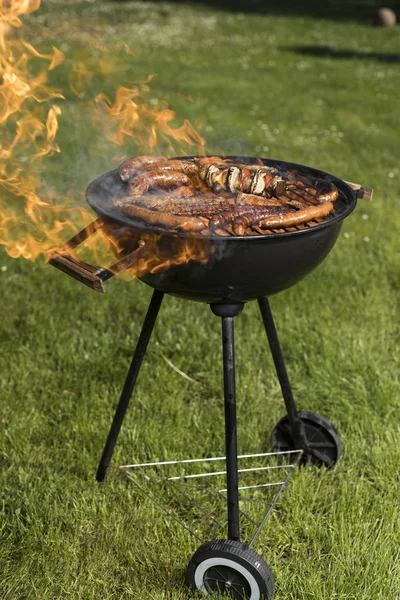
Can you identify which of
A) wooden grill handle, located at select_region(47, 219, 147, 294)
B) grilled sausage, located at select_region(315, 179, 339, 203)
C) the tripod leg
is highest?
grilled sausage, located at select_region(315, 179, 339, 203)

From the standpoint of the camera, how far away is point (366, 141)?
7.36 meters

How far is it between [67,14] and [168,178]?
16.4 meters

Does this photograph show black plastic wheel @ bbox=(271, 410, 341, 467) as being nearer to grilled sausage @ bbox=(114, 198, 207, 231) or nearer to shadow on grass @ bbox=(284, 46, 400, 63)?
grilled sausage @ bbox=(114, 198, 207, 231)

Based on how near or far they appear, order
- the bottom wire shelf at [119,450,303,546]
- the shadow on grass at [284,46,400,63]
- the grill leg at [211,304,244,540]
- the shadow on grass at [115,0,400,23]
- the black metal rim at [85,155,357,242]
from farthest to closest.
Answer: the shadow on grass at [115,0,400,23] < the shadow on grass at [284,46,400,63] < the bottom wire shelf at [119,450,303,546] < the grill leg at [211,304,244,540] < the black metal rim at [85,155,357,242]

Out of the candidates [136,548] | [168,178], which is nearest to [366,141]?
[168,178]

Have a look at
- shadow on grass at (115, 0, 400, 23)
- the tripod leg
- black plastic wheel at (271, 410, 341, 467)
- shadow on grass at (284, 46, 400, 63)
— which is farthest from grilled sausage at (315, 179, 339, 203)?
shadow on grass at (115, 0, 400, 23)

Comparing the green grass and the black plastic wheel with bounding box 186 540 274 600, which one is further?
the green grass

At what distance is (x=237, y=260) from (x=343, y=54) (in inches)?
481

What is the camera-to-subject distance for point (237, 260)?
74.8 inches

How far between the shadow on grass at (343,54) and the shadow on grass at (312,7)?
457 centimetres

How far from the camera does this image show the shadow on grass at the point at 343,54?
12430 millimetres

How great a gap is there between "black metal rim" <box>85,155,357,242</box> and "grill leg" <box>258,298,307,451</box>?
0.47 metres

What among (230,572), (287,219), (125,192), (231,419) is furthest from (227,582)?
(125,192)

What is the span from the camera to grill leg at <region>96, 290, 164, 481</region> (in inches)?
94.7
